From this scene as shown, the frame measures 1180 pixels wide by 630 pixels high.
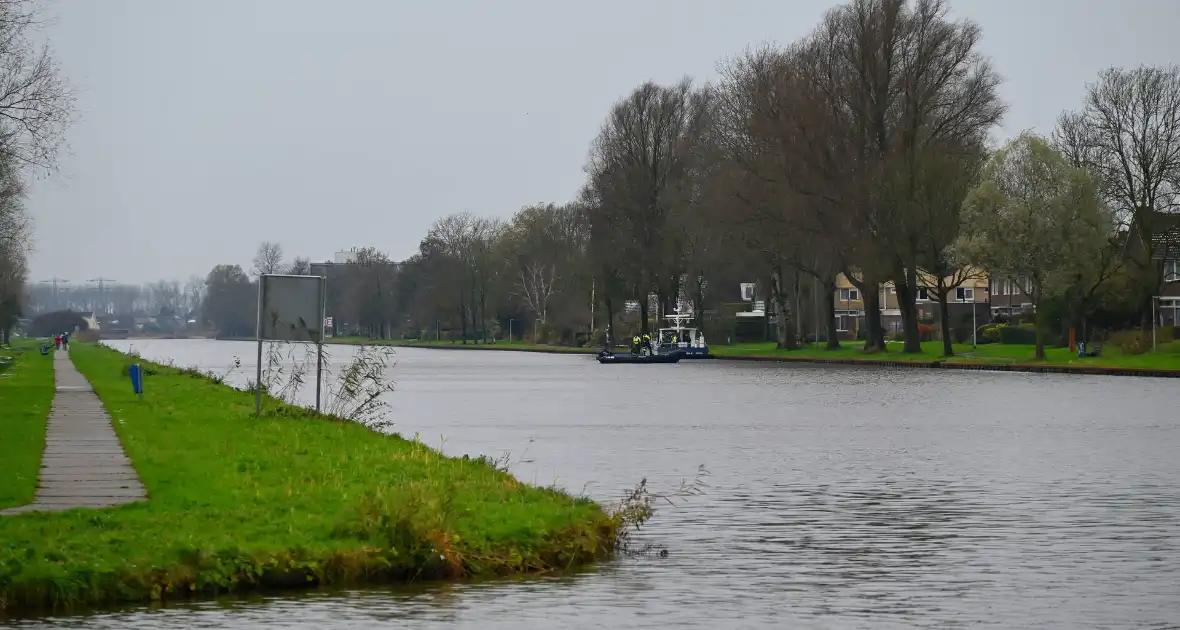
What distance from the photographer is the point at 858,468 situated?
87.4 feet

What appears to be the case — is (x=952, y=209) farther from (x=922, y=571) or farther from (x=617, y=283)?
(x=922, y=571)

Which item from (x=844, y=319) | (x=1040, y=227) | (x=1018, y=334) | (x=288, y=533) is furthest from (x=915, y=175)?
(x=844, y=319)

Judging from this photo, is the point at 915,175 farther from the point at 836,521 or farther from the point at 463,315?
the point at 463,315

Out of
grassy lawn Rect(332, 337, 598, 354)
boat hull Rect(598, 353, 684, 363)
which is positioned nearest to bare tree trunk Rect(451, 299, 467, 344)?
grassy lawn Rect(332, 337, 598, 354)

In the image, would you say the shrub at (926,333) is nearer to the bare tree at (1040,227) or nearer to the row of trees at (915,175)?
the row of trees at (915,175)

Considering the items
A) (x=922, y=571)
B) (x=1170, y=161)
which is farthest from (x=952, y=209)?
(x=922, y=571)

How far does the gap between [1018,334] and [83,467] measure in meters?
85.2

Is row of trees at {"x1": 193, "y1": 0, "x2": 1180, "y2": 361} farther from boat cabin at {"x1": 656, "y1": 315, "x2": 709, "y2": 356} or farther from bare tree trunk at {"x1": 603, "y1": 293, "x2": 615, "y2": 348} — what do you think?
bare tree trunk at {"x1": 603, "y1": 293, "x2": 615, "y2": 348}

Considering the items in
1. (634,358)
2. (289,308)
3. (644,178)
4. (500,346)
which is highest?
(644,178)

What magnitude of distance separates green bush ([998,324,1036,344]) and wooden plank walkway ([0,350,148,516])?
74.6 m

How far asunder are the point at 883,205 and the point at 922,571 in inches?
2500

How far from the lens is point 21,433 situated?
2631 centimetres

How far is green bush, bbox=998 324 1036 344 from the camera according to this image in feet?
325

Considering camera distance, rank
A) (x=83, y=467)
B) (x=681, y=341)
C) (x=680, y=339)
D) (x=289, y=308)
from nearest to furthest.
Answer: (x=83, y=467)
(x=289, y=308)
(x=681, y=341)
(x=680, y=339)
